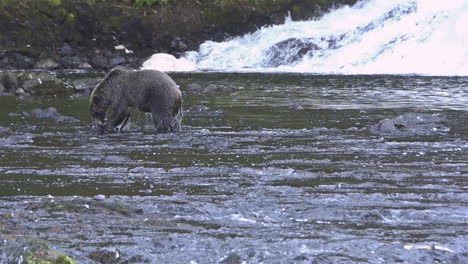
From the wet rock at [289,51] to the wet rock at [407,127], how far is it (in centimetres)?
2178

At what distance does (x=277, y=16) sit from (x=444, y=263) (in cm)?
3669

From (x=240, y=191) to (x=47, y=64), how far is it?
27.8 m

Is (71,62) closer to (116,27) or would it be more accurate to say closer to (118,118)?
(116,27)

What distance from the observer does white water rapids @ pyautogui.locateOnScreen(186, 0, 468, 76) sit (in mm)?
35000

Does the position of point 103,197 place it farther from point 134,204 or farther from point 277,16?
point 277,16

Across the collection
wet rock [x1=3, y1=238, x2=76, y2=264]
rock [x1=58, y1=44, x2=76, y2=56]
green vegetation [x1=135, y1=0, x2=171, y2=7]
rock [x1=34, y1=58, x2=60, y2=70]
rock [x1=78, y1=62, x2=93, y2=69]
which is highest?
green vegetation [x1=135, y1=0, x2=171, y2=7]

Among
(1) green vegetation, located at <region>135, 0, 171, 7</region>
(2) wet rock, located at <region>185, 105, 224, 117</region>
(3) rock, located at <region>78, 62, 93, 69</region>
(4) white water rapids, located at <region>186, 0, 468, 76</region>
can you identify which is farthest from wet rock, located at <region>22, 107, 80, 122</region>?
(1) green vegetation, located at <region>135, 0, 171, 7</region>

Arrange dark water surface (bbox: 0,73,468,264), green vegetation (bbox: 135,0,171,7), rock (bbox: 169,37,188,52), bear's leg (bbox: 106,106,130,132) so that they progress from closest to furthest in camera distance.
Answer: dark water surface (bbox: 0,73,468,264) < bear's leg (bbox: 106,106,130,132) < rock (bbox: 169,37,188,52) < green vegetation (bbox: 135,0,171,7)

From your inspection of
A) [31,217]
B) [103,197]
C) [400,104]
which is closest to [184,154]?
[103,197]

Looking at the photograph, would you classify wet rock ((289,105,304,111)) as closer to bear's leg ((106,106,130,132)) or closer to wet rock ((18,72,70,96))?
bear's leg ((106,106,130,132))

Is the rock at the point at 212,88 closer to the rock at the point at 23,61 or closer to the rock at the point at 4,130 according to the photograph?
the rock at the point at 4,130

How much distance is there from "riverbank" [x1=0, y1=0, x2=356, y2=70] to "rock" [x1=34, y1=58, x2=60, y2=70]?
0.04 meters

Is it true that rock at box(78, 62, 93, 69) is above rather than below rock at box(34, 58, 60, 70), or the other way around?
below

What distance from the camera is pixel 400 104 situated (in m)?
21.5
